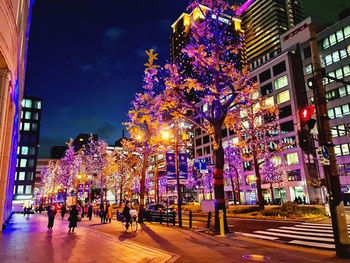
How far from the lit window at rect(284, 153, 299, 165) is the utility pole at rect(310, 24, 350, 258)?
4793 cm

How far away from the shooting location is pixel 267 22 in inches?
4850

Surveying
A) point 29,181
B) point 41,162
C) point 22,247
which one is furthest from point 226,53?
point 41,162

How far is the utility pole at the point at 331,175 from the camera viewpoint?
7.54 meters

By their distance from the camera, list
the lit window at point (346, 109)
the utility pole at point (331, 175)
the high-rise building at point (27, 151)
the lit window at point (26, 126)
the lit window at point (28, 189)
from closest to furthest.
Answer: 1. the utility pole at point (331, 175)
2. the lit window at point (346, 109)
3. the high-rise building at point (27, 151)
4. the lit window at point (28, 189)
5. the lit window at point (26, 126)

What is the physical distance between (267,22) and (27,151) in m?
117

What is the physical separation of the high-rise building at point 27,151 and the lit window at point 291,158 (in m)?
74.1

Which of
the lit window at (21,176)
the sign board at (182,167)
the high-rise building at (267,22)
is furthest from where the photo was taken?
the high-rise building at (267,22)

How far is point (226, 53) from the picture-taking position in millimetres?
15867

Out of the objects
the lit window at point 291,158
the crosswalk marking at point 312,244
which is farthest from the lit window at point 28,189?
the crosswalk marking at point 312,244

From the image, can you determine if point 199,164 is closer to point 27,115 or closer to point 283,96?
point 283,96

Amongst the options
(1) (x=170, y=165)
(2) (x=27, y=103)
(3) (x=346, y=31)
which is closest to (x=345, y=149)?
(3) (x=346, y=31)

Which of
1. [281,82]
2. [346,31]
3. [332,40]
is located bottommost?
[281,82]

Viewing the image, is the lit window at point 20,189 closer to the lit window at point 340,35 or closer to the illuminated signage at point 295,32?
the illuminated signage at point 295,32

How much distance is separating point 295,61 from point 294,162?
892 inches
